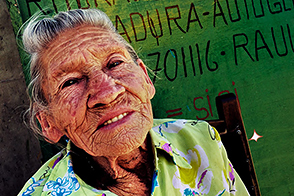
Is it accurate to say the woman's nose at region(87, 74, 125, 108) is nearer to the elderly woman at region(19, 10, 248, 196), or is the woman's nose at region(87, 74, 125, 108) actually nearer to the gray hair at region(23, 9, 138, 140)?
the elderly woman at region(19, 10, 248, 196)

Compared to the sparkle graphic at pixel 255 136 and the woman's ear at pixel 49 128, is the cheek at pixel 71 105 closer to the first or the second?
the woman's ear at pixel 49 128

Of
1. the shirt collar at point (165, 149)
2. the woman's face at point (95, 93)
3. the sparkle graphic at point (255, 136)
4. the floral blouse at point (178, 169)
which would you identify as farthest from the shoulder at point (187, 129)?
the sparkle graphic at point (255, 136)

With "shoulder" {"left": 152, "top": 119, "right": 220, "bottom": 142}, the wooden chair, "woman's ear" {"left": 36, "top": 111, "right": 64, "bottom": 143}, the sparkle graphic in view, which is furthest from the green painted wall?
"woman's ear" {"left": 36, "top": 111, "right": 64, "bottom": 143}

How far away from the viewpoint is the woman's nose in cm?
165

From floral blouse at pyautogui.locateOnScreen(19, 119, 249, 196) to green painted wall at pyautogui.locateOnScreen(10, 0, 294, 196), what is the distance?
2.17 feet

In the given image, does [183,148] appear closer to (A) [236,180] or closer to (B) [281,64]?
(A) [236,180]

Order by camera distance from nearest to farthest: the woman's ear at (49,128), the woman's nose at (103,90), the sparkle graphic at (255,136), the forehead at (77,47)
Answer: the woman's nose at (103,90), the forehead at (77,47), the woman's ear at (49,128), the sparkle graphic at (255,136)

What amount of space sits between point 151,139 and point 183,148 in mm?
267

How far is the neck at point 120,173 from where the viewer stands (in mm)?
1929

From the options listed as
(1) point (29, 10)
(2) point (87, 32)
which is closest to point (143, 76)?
(2) point (87, 32)

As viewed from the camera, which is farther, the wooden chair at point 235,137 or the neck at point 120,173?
the wooden chair at point 235,137

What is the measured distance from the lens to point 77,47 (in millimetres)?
1786

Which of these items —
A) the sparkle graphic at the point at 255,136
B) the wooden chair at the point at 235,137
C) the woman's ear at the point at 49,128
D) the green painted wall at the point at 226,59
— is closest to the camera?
the woman's ear at the point at 49,128

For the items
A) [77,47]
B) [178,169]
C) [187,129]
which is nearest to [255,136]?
[187,129]
